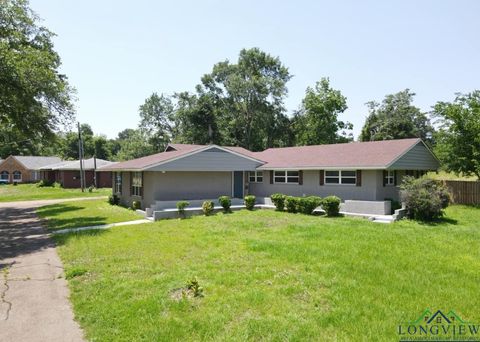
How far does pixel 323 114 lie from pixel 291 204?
91.1 ft

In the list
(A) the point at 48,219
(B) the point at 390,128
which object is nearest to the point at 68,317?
(A) the point at 48,219

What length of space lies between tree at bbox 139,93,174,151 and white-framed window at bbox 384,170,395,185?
44.9 m

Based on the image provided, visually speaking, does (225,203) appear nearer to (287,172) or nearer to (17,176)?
(287,172)

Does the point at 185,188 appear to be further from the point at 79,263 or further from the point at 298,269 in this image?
the point at 298,269

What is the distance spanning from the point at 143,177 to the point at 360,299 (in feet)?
57.7

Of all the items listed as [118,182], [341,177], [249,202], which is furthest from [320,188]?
[118,182]

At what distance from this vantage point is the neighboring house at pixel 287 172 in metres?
19.6

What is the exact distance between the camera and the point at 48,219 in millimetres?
18438

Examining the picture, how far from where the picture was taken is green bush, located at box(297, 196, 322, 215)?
60.6 feet

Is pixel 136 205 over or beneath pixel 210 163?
beneath

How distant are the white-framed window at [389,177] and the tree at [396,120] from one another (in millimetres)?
33287

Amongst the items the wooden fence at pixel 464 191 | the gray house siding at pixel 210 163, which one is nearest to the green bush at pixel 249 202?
the gray house siding at pixel 210 163

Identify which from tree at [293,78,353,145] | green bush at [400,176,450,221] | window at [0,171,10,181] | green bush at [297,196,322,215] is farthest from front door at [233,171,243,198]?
window at [0,171,10,181]

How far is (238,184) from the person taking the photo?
23.8 meters
